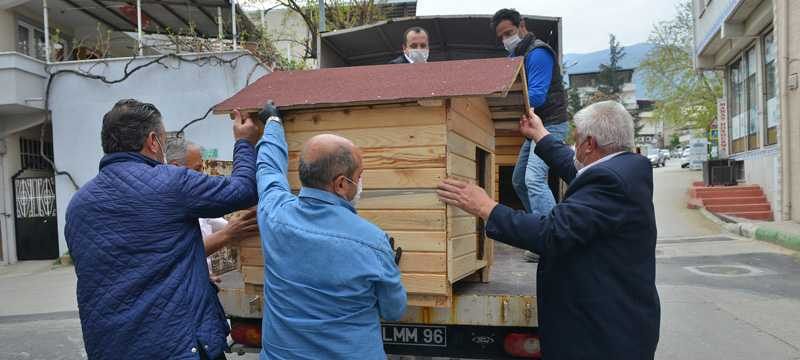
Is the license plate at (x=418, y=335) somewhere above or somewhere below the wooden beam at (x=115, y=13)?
below

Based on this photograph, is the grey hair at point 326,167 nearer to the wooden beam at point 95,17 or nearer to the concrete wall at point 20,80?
the concrete wall at point 20,80

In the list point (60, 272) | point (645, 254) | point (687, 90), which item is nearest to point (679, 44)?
point (687, 90)

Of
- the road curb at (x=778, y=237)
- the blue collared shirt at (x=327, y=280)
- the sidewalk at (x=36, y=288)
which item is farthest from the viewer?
the road curb at (x=778, y=237)

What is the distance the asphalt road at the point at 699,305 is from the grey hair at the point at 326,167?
3.90 metres

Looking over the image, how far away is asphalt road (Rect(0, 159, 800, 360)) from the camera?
5234 millimetres

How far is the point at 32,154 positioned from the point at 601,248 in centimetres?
1506

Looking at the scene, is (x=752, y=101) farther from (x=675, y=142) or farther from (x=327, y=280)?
(x=675, y=142)

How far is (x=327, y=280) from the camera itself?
74.1 inches

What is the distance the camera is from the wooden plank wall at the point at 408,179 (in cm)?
255

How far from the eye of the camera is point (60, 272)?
11.3m

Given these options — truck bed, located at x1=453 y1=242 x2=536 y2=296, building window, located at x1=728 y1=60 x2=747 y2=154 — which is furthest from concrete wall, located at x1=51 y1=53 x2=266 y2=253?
building window, located at x1=728 y1=60 x2=747 y2=154

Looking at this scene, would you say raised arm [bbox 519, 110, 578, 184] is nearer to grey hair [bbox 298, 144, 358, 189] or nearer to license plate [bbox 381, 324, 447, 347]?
license plate [bbox 381, 324, 447, 347]

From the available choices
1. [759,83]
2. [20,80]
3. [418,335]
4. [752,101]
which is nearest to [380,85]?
Result: [418,335]

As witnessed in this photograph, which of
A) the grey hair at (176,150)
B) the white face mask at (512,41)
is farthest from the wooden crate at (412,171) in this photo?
the white face mask at (512,41)
